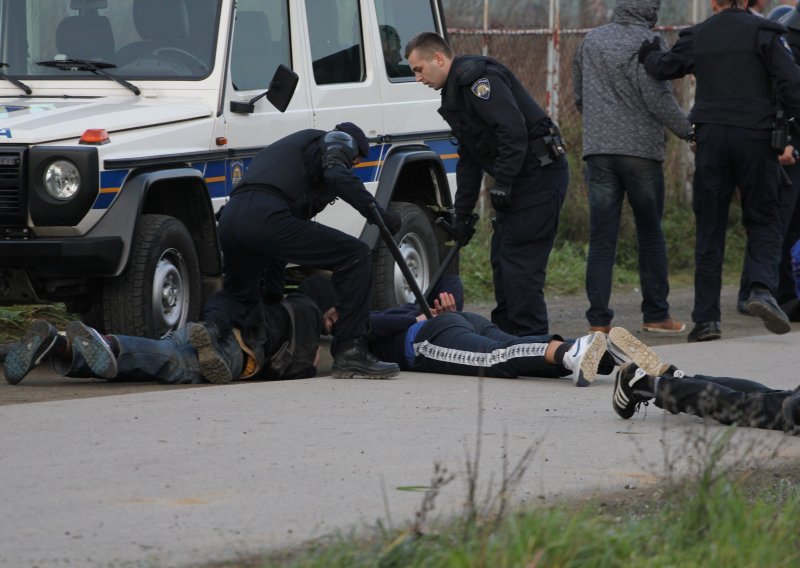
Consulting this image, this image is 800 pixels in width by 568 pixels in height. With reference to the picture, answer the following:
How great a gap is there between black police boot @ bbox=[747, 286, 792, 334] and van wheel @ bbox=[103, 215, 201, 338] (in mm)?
3175

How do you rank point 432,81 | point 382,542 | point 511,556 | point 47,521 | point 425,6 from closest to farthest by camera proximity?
point 511,556 < point 382,542 < point 47,521 < point 432,81 < point 425,6

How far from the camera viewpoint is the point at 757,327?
31.3ft

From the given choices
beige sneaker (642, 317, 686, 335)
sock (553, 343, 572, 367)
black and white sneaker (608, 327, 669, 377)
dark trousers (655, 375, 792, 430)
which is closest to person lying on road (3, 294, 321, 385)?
sock (553, 343, 572, 367)

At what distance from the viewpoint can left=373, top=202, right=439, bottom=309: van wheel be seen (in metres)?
8.49

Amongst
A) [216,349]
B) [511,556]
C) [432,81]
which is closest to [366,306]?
[216,349]

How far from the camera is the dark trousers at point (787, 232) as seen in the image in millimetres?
9422

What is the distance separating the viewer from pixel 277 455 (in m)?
4.66

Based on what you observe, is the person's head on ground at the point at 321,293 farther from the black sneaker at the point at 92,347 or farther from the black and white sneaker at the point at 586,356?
the black and white sneaker at the point at 586,356

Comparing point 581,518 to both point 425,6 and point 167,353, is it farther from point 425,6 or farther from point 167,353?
point 425,6

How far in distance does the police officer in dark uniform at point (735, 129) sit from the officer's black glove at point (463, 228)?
4.71 ft

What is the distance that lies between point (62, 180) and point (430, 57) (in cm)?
192

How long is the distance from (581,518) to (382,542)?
473mm

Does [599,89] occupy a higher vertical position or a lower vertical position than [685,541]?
higher

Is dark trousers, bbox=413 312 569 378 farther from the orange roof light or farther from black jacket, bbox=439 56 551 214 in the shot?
the orange roof light
